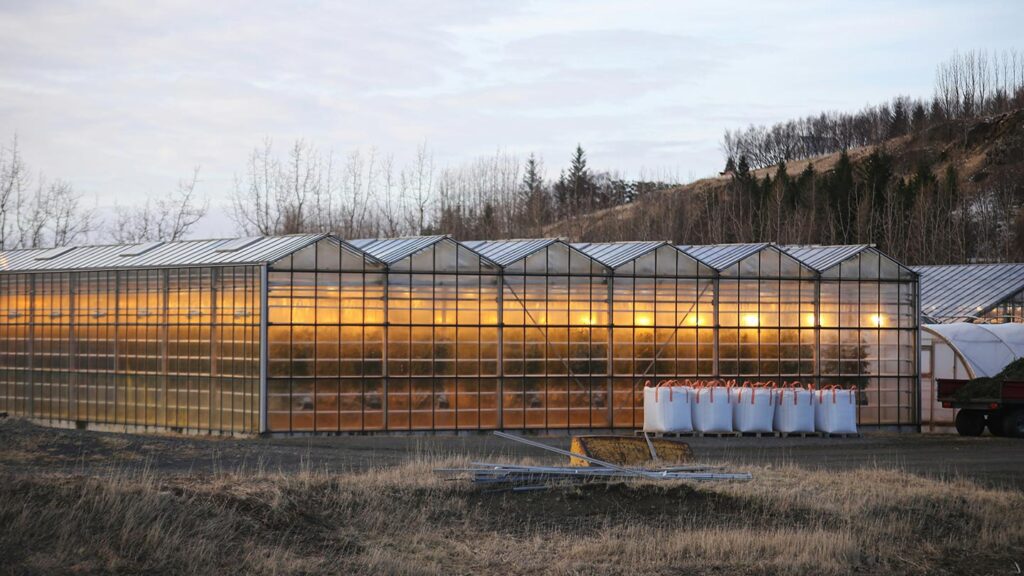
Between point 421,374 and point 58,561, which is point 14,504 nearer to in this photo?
point 58,561

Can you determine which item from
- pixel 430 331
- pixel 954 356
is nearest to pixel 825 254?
pixel 954 356

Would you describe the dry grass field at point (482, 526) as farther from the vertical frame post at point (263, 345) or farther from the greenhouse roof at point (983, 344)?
the greenhouse roof at point (983, 344)

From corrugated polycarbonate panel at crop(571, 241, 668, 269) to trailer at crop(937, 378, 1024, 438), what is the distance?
7.94 m

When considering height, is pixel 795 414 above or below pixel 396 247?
below

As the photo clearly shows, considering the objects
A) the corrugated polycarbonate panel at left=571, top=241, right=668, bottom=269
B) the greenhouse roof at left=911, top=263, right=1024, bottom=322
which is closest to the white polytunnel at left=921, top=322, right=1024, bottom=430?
the corrugated polycarbonate panel at left=571, top=241, right=668, bottom=269

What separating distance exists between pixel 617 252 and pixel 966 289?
63.0 ft

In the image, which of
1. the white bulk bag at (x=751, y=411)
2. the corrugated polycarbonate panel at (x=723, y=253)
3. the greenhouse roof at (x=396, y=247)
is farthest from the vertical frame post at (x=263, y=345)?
the corrugated polycarbonate panel at (x=723, y=253)

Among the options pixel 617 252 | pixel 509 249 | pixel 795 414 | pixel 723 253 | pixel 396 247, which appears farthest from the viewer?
pixel 723 253

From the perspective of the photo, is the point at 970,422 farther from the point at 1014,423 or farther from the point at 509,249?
the point at 509,249

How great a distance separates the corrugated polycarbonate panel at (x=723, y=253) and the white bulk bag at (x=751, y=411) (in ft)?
12.2

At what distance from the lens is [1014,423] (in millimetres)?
31500

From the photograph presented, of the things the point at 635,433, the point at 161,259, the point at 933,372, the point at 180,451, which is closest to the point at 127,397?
the point at 161,259

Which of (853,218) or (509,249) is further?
(853,218)

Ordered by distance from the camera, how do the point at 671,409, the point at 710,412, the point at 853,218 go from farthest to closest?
the point at 853,218
the point at 710,412
the point at 671,409
